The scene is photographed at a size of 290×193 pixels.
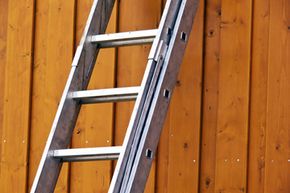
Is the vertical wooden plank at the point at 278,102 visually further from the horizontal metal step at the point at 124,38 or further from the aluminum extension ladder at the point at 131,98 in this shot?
the horizontal metal step at the point at 124,38

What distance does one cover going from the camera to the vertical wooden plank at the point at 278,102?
16.6 ft

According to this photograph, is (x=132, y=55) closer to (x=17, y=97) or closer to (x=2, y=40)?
(x=17, y=97)

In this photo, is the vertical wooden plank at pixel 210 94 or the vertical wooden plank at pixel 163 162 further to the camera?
the vertical wooden plank at pixel 163 162

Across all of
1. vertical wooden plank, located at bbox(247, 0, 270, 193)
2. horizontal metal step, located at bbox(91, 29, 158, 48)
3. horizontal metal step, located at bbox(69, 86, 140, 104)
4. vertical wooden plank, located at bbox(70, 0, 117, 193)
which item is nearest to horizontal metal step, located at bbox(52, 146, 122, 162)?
horizontal metal step, located at bbox(69, 86, 140, 104)

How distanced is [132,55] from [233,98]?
26.1 inches

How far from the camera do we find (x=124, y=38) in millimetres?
4953

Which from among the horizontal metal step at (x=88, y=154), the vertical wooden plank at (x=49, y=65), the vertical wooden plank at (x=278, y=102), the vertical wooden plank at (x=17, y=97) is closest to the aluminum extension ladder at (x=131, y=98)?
the horizontal metal step at (x=88, y=154)

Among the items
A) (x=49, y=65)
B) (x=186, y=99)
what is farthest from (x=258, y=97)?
(x=49, y=65)

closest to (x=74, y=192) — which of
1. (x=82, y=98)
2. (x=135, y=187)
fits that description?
(x=82, y=98)

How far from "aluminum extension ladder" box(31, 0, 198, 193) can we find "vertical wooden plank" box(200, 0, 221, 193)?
343 mm

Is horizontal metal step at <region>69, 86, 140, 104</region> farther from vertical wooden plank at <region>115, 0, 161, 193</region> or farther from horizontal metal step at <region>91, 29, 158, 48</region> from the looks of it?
vertical wooden plank at <region>115, 0, 161, 193</region>

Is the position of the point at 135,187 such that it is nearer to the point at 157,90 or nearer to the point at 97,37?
the point at 157,90

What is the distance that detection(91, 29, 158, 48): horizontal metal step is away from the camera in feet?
16.0

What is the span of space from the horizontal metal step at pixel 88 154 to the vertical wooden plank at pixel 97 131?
2.52ft
